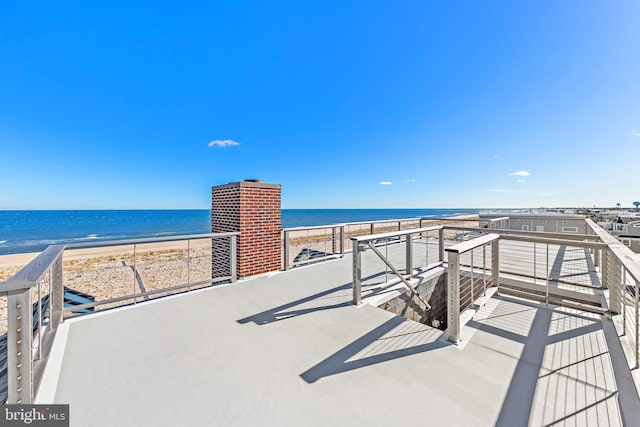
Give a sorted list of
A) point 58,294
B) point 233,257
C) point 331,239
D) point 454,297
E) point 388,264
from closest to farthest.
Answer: point 454,297 < point 58,294 < point 388,264 < point 233,257 < point 331,239

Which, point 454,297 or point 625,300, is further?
point 454,297

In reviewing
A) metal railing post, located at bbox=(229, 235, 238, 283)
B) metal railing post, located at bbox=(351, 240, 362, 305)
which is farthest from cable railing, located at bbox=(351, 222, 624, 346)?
metal railing post, located at bbox=(229, 235, 238, 283)

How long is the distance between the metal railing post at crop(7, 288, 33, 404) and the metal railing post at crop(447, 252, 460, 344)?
10.6ft

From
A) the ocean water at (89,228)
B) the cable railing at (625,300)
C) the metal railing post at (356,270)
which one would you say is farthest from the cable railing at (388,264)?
the ocean water at (89,228)

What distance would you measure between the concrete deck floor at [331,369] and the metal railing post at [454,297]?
147 millimetres

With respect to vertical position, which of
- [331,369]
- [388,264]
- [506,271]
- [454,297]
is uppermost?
[388,264]

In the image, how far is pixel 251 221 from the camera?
15.6 ft

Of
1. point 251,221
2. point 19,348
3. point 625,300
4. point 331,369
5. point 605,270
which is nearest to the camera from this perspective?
point 19,348

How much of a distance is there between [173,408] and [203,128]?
19098 mm

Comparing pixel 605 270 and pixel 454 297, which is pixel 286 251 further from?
pixel 605 270

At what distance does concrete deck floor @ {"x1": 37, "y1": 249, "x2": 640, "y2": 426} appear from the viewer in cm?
160

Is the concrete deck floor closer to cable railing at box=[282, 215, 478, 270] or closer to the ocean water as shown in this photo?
cable railing at box=[282, 215, 478, 270]

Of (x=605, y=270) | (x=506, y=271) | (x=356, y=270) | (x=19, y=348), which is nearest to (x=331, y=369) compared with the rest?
(x=356, y=270)

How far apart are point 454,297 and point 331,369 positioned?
59.4 inches
